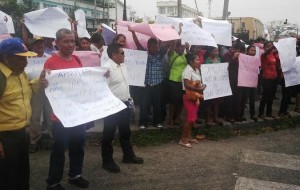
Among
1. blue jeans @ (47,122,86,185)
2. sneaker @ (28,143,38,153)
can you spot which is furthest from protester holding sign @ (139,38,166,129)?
blue jeans @ (47,122,86,185)

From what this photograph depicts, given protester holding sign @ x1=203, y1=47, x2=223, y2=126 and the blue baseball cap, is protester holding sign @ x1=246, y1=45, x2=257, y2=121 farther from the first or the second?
the blue baseball cap

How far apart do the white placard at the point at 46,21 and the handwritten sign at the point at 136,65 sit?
55.6 inches

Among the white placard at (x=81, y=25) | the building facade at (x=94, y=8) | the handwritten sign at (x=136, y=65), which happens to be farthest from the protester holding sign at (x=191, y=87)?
the building facade at (x=94, y=8)

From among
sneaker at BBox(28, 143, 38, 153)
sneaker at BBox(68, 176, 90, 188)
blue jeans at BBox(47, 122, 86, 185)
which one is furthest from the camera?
sneaker at BBox(28, 143, 38, 153)

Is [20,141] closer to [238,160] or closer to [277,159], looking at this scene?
[238,160]

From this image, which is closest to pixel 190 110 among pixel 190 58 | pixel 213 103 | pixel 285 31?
pixel 190 58

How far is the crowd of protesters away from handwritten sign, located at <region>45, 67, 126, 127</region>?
130 mm

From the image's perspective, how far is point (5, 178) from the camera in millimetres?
3498

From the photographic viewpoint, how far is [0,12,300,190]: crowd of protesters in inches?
137

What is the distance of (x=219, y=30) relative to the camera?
7.93 meters

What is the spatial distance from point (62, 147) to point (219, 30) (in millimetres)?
4896

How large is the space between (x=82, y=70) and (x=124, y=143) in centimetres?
166

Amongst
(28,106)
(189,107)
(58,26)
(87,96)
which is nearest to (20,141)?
(28,106)

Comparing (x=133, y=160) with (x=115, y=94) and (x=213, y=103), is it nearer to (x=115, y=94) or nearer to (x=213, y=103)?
(x=115, y=94)
